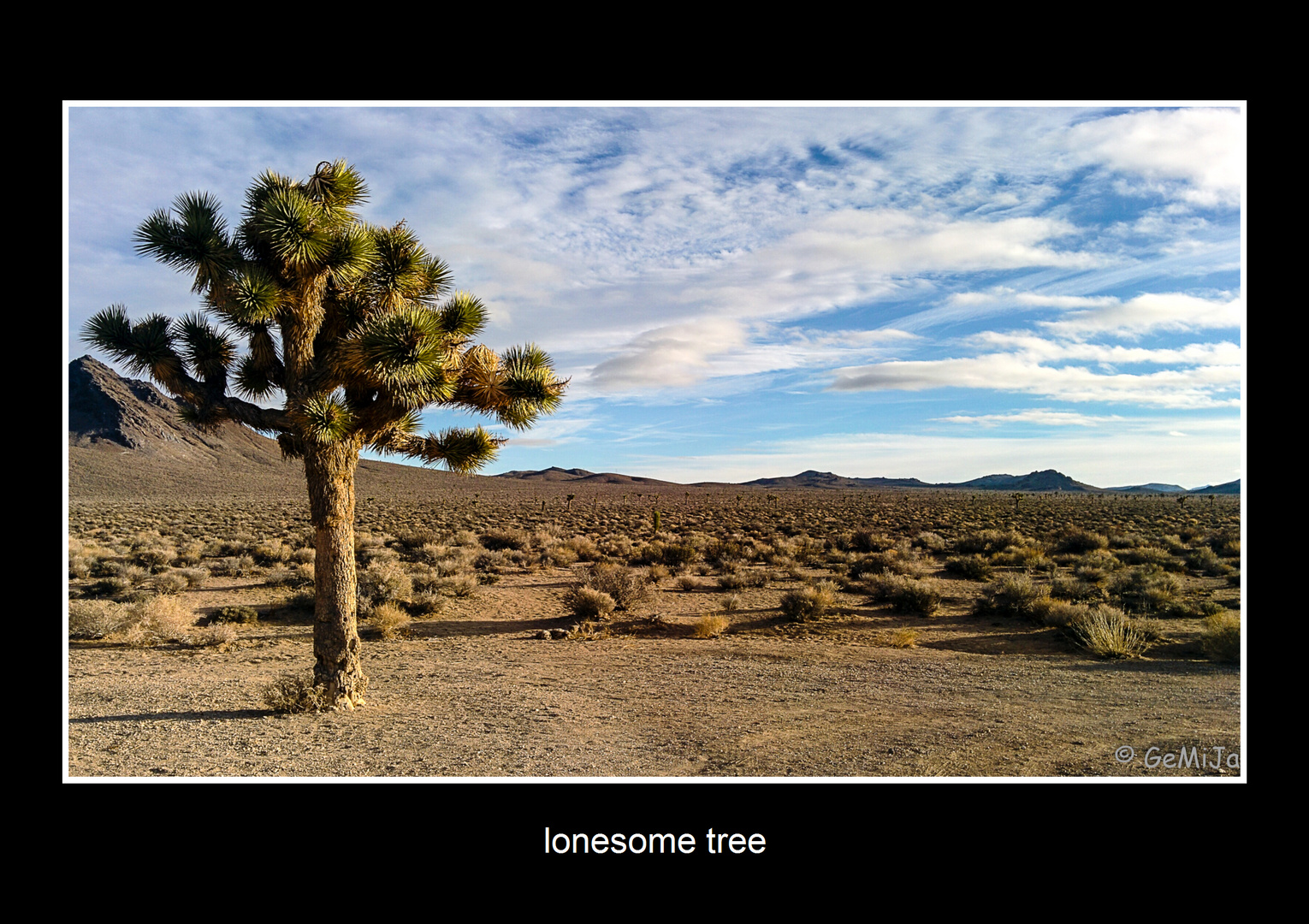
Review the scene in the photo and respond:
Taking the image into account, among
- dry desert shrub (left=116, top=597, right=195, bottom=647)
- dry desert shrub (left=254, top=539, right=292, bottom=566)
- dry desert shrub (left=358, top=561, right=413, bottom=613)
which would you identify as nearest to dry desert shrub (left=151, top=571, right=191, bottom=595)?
dry desert shrub (left=116, top=597, right=195, bottom=647)

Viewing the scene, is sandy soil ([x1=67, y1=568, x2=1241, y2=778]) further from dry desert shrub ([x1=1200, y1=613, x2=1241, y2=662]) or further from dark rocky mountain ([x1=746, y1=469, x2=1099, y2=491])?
dark rocky mountain ([x1=746, y1=469, x2=1099, y2=491])

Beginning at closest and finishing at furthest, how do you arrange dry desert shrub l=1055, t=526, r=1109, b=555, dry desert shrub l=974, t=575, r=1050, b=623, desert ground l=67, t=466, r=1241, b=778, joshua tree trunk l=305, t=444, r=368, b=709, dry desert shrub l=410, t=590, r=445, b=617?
desert ground l=67, t=466, r=1241, b=778, joshua tree trunk l=305, t=444, r=368, b=709, dry desert shrub l=974, t=575, r=1050, b=623, dry desert shrub l=410, t=590, r=445, b=617, dry desert shrub l=1055, t=526, r=1109, b=555

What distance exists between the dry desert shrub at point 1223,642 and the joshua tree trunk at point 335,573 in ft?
→ 39.1

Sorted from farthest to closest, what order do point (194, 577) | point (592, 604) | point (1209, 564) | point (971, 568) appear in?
point (971, 568) → point (1209, 564) → point (194, 577) → point (592, 604)

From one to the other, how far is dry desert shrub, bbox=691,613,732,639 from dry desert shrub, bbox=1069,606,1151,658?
6059mm

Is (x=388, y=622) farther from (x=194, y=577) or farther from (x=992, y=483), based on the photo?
(x=992, y=483)

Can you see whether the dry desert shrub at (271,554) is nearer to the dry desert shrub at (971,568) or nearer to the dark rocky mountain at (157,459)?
the dry desert shrub at (971,568)

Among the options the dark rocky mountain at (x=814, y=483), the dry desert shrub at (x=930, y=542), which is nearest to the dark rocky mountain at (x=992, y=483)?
the dark rocky mountain at (x=814, y=483)

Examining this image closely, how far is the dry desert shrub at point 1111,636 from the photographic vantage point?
35.2 ft

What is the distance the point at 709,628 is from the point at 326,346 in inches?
332

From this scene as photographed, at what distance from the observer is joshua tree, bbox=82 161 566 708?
7.20m

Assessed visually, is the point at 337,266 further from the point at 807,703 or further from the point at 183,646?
the point at 183,646

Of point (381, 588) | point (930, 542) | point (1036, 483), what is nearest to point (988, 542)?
point (930, 542)

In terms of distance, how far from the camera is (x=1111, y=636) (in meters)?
10.8
